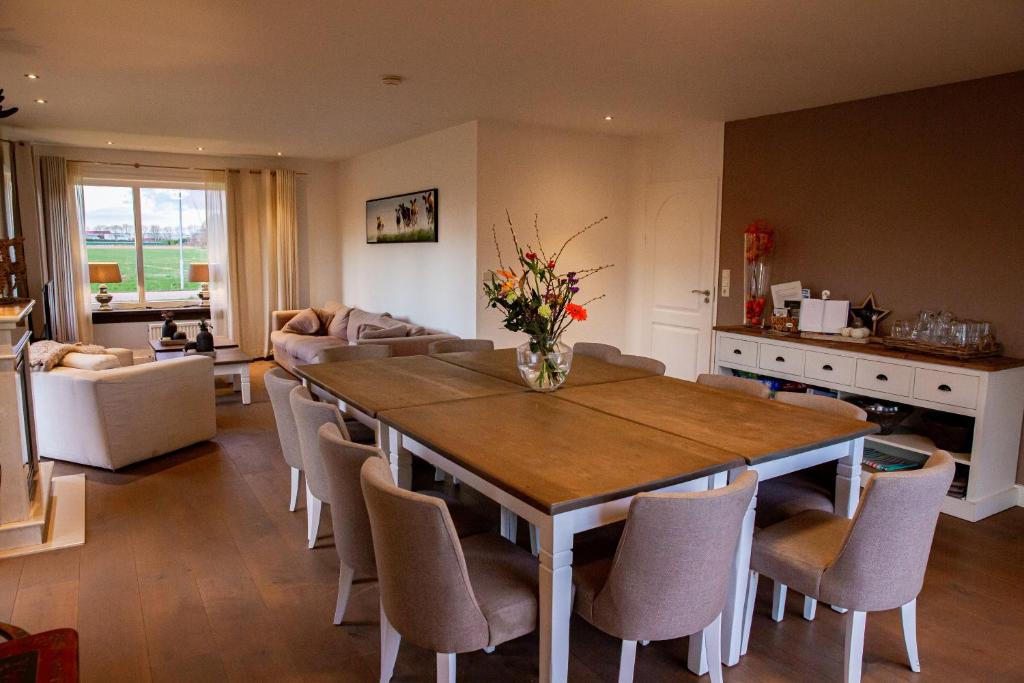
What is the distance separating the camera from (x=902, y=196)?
14.0 feet

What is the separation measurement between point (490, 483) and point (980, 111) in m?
3.82

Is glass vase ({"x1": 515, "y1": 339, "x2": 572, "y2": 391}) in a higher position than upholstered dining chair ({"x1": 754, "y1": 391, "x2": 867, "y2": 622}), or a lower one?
higher

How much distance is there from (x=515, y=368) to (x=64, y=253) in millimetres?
6340

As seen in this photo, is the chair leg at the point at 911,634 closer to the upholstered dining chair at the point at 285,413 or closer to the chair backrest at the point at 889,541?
the chair backrest at the point at 889,541

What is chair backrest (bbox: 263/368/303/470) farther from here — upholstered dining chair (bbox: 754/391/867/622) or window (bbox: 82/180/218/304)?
window (bbox: 82/180/218/304)

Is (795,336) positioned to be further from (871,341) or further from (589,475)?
(589,475)

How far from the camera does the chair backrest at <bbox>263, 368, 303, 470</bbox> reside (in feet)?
9.97

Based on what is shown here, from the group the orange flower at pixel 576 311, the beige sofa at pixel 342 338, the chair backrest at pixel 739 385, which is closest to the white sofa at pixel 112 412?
the beige sofa at pixel 342 338

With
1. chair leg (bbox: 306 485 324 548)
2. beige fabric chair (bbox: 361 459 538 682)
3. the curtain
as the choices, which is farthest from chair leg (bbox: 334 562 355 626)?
the curtain

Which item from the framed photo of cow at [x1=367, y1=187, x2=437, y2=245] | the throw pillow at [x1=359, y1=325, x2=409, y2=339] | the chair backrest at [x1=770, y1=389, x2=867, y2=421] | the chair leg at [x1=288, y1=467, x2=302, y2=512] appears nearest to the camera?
the chair backrest at [x1=770, y1=389, x2=867, y2=421]

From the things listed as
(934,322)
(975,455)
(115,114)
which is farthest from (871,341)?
(115,114)

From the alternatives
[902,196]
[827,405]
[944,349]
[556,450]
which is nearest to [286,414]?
[556,450]

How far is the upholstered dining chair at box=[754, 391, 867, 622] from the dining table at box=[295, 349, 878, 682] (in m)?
0.14

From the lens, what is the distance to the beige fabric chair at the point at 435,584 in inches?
66.6
